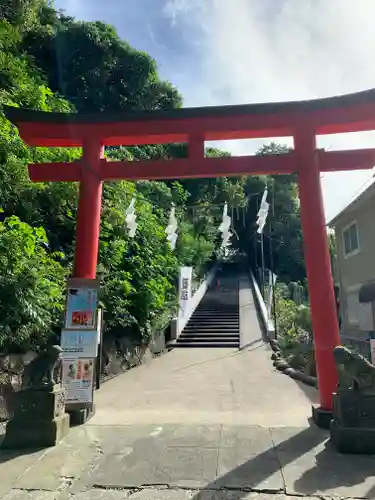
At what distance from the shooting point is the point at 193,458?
441cm

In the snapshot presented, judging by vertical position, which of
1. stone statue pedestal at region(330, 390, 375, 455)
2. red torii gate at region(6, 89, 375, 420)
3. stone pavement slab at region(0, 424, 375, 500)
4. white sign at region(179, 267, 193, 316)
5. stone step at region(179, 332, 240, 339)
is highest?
red torii gate at region(6, 89, 375, 420)

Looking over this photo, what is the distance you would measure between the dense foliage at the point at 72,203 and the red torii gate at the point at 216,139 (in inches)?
46.2

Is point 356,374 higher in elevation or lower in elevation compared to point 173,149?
lower

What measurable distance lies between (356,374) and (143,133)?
16.0 ft

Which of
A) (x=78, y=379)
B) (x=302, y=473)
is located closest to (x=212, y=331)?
(x=78, y=379)

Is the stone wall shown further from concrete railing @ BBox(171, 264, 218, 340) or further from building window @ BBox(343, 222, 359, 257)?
building window @ BBox(343, 222, 359, 257)

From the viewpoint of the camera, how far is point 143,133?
21.3 ft

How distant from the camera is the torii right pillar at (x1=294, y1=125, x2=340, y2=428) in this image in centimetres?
556

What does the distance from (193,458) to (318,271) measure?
3.17 meters

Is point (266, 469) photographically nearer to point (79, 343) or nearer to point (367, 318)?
point (79, 343)

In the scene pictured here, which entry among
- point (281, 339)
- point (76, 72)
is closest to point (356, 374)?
point (281, 339)

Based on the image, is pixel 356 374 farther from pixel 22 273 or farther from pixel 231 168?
pixel 22 273

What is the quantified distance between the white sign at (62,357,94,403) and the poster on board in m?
0.55

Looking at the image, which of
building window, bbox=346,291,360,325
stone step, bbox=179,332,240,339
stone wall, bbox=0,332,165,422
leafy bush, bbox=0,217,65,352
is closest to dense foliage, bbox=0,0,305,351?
leafy bush, bbox=0,217,65,352
